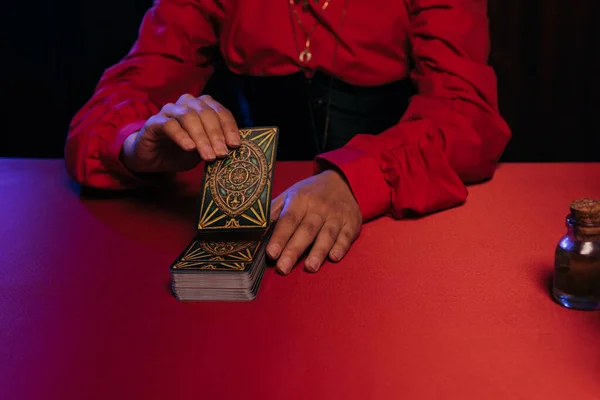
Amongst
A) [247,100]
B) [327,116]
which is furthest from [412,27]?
[247,100]

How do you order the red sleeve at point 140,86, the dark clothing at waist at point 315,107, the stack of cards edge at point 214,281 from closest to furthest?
the stack of cards edge at point 214,281, the red sleeve at point 140,86, the dark clothing at waist at point 315,107

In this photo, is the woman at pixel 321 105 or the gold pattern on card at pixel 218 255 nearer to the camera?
the gold pattern on card at pixel 218 255

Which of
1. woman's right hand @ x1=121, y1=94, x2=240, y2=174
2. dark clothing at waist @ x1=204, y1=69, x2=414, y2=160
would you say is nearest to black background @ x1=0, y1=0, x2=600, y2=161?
Result: dark clothing at waist @ x1=204, y1=69, x2=414, y2=160

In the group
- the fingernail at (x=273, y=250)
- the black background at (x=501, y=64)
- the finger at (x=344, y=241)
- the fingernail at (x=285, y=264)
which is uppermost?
the fingernail at (x=273, y=250)

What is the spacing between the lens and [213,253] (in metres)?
0.93

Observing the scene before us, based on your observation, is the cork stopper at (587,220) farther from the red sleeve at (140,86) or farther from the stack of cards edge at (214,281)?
the red sleeve at (140,86)

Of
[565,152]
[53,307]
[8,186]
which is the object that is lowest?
[565,152]

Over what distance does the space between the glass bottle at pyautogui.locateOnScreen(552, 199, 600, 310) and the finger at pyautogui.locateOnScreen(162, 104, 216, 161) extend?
488 millimetres

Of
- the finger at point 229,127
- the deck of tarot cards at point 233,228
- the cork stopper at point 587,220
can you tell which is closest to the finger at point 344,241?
the deck of tarot cards at point 233,228

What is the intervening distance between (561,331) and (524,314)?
0.17ft

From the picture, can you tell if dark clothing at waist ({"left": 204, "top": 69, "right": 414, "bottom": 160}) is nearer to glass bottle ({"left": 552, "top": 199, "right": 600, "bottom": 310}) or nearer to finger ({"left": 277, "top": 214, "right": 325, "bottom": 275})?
finger ({"left": 277, "top": 214, "right": 325, "bottom": 275})

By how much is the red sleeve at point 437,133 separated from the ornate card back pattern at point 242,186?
23 centimetres

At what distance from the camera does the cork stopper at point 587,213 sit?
78 cm

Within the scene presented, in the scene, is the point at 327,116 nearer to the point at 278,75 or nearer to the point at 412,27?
the point at 278,75
